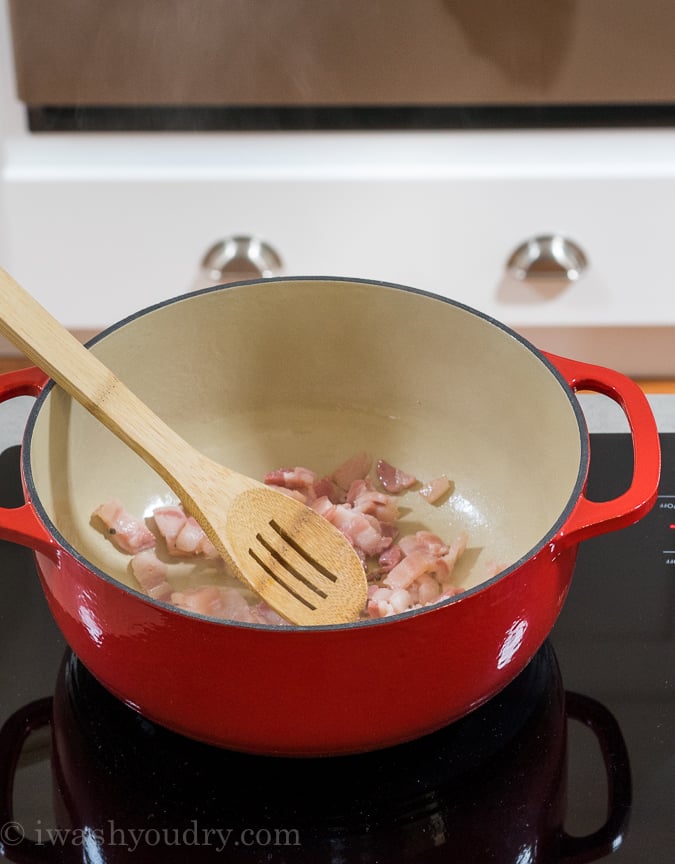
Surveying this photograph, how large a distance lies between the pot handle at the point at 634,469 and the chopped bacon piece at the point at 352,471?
7.3 inches

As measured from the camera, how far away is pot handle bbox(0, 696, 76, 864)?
0.53 metres

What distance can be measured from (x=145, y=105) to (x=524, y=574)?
0.74m

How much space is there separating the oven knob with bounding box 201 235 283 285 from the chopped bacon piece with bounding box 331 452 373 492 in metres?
0.35

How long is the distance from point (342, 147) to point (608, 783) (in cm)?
72

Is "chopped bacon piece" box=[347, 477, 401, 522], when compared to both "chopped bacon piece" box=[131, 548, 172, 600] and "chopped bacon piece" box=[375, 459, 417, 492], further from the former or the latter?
"chopped bacon piece" box=[131, 548, 172, 600]

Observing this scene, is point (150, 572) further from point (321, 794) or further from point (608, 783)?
point (608, 783)

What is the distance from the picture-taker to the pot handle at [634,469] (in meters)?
0.55

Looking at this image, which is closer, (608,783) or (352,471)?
(608,783)

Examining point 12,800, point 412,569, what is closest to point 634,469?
point 412,569

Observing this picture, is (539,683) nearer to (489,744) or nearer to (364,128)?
(489,744)

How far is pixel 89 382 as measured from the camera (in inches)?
25.0

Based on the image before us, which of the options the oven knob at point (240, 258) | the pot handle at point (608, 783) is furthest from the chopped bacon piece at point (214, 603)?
the oven knob at point (240, 258)

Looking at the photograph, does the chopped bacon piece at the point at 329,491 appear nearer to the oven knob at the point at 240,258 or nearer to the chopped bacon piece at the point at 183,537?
the chopped bacon piece at the point at 183,537

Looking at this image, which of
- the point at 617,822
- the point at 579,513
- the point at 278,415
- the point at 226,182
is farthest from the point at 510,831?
the point at 226,182
